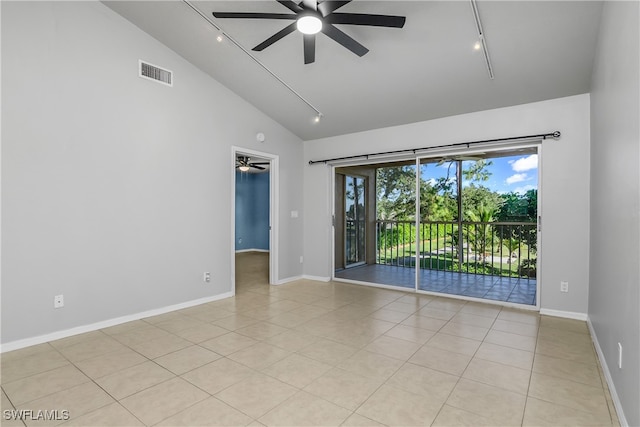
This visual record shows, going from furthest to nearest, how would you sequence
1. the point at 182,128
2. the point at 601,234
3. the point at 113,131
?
the point at 182,128
the point at 113,131
the point at 601,234

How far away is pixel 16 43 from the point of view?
275 cm

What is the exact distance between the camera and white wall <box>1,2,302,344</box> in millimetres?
2785

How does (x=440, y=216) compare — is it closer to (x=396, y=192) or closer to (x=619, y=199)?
(x=396, y=192)

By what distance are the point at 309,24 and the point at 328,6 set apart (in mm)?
228

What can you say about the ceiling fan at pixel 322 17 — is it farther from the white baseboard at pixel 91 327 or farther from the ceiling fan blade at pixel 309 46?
the white baseboard at pixel 91 327

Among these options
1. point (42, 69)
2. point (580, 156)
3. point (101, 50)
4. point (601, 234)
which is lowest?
point (601, 234)

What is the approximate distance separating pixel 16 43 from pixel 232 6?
1.87 m

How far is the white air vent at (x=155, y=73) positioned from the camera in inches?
142

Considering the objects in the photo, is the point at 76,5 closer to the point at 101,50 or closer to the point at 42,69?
the point at 101,50

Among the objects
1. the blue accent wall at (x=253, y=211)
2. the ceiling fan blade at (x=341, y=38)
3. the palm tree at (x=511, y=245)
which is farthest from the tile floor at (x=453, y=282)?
the blue accent wall at (x=253, y=211)

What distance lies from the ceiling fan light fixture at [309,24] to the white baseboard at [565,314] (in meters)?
3.89

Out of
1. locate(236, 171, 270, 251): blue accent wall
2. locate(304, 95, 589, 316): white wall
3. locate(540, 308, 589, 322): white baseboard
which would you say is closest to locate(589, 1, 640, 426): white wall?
locate(304, 95, 589, 316): white wall

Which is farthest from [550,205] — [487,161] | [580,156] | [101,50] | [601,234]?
[101,50]

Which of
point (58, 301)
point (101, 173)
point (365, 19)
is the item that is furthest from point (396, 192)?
point (58, 301)
